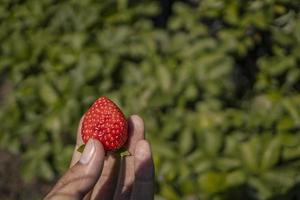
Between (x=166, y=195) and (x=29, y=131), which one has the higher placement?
(x=29, y=131)

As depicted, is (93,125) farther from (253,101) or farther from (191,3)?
(191,3)

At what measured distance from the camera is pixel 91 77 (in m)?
2.30

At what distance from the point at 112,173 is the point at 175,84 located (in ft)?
2.38

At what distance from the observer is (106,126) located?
5.05 ft

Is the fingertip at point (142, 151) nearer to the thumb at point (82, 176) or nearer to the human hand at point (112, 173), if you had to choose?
the human hand at point (112, 173)

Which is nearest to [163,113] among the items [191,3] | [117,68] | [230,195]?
[117,68]

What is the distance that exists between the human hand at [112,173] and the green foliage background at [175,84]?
43 centimetres

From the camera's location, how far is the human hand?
52.1 inches

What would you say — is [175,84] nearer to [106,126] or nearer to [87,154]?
[106,126]

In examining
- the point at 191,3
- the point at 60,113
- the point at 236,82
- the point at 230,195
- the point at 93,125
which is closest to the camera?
the point at 93,125

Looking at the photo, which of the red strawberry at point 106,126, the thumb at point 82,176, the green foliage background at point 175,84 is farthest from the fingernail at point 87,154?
the green foliage background at point 175,84

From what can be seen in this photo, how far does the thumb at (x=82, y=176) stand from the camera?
1.31 m

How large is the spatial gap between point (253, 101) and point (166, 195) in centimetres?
57

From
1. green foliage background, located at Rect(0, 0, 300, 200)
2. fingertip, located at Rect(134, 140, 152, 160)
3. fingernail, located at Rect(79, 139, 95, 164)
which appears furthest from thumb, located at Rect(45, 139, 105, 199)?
green foliage background, located at Rect(0, 0, 300, 200)
